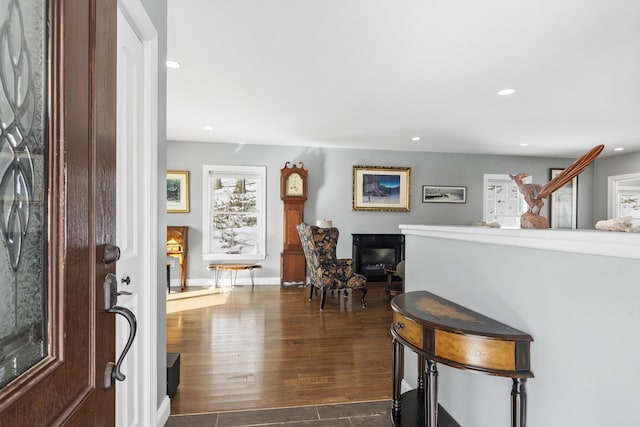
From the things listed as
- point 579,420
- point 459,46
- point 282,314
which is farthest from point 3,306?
point 282,314

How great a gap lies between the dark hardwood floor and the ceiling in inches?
96.0

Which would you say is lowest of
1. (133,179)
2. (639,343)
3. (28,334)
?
(639,343)

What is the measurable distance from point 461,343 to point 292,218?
4215 millimetres

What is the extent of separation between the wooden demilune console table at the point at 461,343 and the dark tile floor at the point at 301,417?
602mm

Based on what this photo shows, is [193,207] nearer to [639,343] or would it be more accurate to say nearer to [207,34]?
[207,34]

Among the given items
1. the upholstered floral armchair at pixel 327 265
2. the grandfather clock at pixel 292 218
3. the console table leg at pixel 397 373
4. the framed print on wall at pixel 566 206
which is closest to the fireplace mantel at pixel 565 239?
the console table leg at pixel 397 373

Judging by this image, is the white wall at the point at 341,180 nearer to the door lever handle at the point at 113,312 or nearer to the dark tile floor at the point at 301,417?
the dark tile floor at the point at 301,417

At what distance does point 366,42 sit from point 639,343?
2.14 m

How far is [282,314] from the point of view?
3.64 m

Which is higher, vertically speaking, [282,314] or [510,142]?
[510,142]

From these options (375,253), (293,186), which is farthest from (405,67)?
(375,253)

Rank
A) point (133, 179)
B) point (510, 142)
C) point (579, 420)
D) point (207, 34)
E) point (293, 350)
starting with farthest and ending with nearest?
1. point (510, 142)
2. point (293, 350)
3. point (207, 34)
4. point (133, 179)
5. point (579, 420)

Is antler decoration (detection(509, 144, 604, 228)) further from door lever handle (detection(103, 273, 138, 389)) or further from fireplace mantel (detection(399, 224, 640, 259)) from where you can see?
door lever handle (detection(103, 273, 138, 389))

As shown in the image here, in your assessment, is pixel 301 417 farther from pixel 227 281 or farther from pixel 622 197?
pixel 622 197
